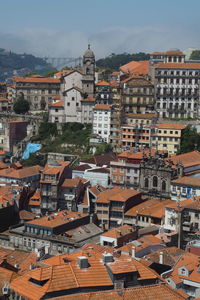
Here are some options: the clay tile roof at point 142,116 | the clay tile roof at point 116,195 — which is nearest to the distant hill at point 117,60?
the clay tile roof at point 142,116

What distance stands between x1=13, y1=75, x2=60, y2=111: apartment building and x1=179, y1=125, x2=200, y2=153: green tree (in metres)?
35.7

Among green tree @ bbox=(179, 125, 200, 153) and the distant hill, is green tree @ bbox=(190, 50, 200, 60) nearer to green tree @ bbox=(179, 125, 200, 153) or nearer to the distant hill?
the distant hill

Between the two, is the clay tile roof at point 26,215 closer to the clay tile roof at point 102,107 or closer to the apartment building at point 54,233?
the apartment building at point 54,233

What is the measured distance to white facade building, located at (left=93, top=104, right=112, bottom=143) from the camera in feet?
279

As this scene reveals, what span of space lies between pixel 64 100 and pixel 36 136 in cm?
756

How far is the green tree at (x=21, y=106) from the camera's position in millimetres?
104119

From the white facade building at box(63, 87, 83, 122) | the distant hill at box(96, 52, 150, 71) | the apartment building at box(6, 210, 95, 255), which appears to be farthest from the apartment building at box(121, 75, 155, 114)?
the distant hill at box(96, 52, 150, 71)

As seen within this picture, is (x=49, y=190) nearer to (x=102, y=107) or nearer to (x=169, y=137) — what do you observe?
(x=169, y=137)

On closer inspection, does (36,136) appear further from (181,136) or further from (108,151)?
(181,136)

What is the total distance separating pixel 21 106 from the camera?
104062 mm

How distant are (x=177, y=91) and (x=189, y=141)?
1322cm

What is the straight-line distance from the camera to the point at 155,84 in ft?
284

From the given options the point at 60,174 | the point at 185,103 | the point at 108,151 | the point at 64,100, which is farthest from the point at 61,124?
the point at 60,174

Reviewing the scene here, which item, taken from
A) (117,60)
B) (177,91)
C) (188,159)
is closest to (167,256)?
(188,159)
